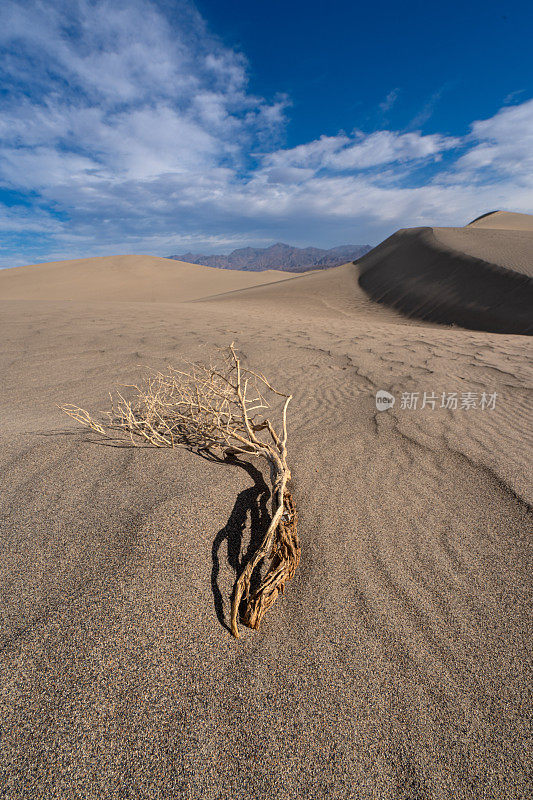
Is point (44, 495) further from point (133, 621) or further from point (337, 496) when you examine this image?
point (337, 496)

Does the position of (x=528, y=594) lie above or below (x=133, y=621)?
below

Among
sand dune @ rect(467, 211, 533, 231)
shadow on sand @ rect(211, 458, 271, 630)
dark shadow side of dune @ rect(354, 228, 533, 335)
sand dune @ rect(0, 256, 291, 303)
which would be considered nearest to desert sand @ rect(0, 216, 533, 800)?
shadow on sand @ rect(211, 458, 271, 630)

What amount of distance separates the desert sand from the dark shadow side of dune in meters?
6.77

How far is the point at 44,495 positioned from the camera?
5.19 ft

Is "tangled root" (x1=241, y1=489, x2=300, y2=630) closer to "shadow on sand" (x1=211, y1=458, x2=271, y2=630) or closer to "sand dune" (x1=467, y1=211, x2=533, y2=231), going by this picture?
"shadow on sand" (x1=211, y1=458, x2=271, y2=630)

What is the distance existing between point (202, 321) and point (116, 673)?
5884 millimetres

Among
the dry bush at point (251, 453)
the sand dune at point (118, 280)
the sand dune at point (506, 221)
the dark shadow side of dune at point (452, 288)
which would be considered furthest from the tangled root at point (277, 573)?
the sand dune at point (506, 221)

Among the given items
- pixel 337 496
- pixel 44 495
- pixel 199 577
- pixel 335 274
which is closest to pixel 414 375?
pixel 337 496

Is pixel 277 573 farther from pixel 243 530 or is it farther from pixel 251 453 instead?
pixel 251 453

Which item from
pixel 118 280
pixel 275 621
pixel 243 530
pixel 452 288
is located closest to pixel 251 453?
pixel 243 530

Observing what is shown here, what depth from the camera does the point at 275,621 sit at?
1157mm

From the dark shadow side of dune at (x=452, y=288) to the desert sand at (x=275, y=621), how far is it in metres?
6.77

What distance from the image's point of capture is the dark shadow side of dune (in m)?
7.89

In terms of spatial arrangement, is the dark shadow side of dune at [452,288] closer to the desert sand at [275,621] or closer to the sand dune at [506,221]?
the desert sand at [275,621]
